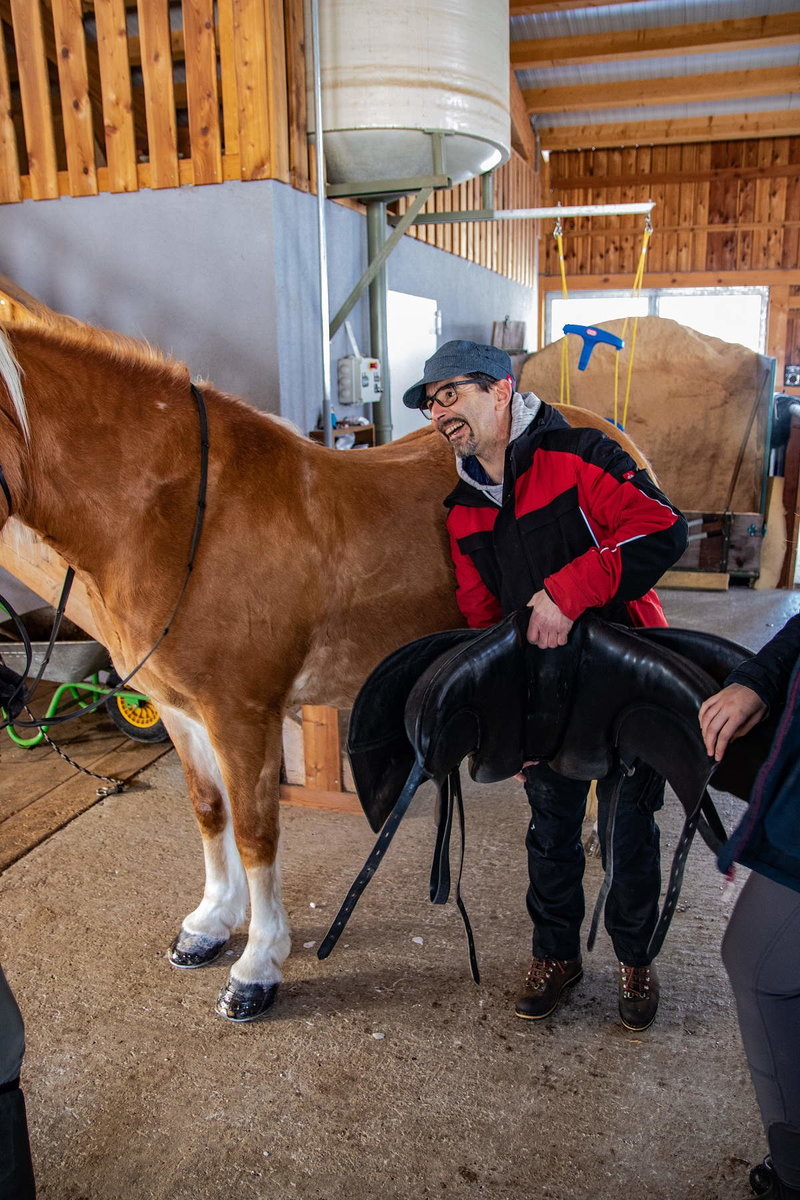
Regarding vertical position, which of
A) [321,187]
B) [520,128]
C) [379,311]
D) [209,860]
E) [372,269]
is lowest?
[209,860]

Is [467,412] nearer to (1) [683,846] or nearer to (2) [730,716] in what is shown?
(2) [730,716]

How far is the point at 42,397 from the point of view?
6.72 ft

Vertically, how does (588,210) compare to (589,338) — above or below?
above

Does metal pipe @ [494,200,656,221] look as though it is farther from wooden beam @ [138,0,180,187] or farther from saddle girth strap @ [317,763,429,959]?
saddle girth strap @ [317,763,429,959]

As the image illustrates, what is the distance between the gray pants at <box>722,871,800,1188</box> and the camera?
1.43 meters

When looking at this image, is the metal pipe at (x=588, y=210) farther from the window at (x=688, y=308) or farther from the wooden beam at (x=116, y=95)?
the window at (x=688, y=308)

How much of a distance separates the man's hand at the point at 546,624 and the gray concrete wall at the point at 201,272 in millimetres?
2505

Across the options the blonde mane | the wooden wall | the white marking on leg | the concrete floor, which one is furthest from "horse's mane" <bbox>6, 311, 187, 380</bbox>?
the wooden wall

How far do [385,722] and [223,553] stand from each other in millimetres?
649

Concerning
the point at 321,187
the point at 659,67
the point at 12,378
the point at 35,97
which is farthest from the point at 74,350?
the point at 659,67

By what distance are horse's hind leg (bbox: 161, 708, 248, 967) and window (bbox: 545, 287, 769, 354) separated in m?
13.1

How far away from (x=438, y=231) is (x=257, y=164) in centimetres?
405

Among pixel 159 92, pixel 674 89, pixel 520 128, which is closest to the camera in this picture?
pixel 159 92

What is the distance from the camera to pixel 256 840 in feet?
8.01
